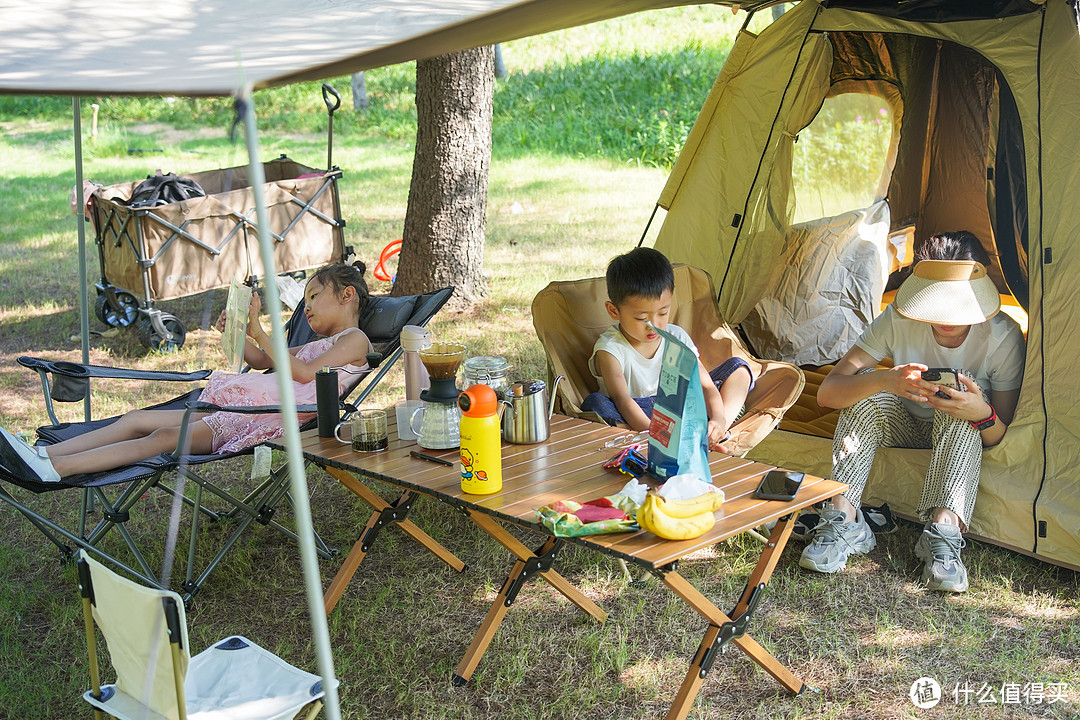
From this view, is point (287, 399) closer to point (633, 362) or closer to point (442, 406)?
point (442, 406)

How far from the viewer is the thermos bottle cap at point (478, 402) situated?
246 cm

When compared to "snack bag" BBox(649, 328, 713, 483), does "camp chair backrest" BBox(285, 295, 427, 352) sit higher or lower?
higher

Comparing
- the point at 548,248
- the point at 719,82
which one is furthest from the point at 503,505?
the point at 548,248

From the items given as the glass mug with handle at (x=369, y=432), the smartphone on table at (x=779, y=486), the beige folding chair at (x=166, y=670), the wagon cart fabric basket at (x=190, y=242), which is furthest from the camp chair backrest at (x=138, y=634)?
the wagon cart fabric basket at (x=190, y=242)

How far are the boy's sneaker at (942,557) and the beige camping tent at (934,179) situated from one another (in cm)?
22

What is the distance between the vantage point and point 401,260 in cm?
601

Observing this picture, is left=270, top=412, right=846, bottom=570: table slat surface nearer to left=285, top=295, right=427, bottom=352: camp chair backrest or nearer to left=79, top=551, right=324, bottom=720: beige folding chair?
left=79, top=551, right=324, bottom=720: beige folding chair

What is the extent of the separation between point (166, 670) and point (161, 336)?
13.5 ft

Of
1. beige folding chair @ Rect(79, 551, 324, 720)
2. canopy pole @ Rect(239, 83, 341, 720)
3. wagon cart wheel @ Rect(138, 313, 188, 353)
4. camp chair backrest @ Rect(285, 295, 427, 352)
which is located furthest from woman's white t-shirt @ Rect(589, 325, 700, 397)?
wagon cart wheel @ Rect(138, 313, 188, 353)

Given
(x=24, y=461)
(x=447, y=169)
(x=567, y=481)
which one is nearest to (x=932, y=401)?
(x=567, y=481)

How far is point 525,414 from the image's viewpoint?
2807 mm

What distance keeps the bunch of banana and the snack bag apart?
0.52 ft

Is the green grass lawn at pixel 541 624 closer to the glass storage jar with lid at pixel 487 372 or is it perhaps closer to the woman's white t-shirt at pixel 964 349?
the woman's white t-shirt at pixel 964 349

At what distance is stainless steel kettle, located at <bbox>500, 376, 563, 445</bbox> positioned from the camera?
2.79m
